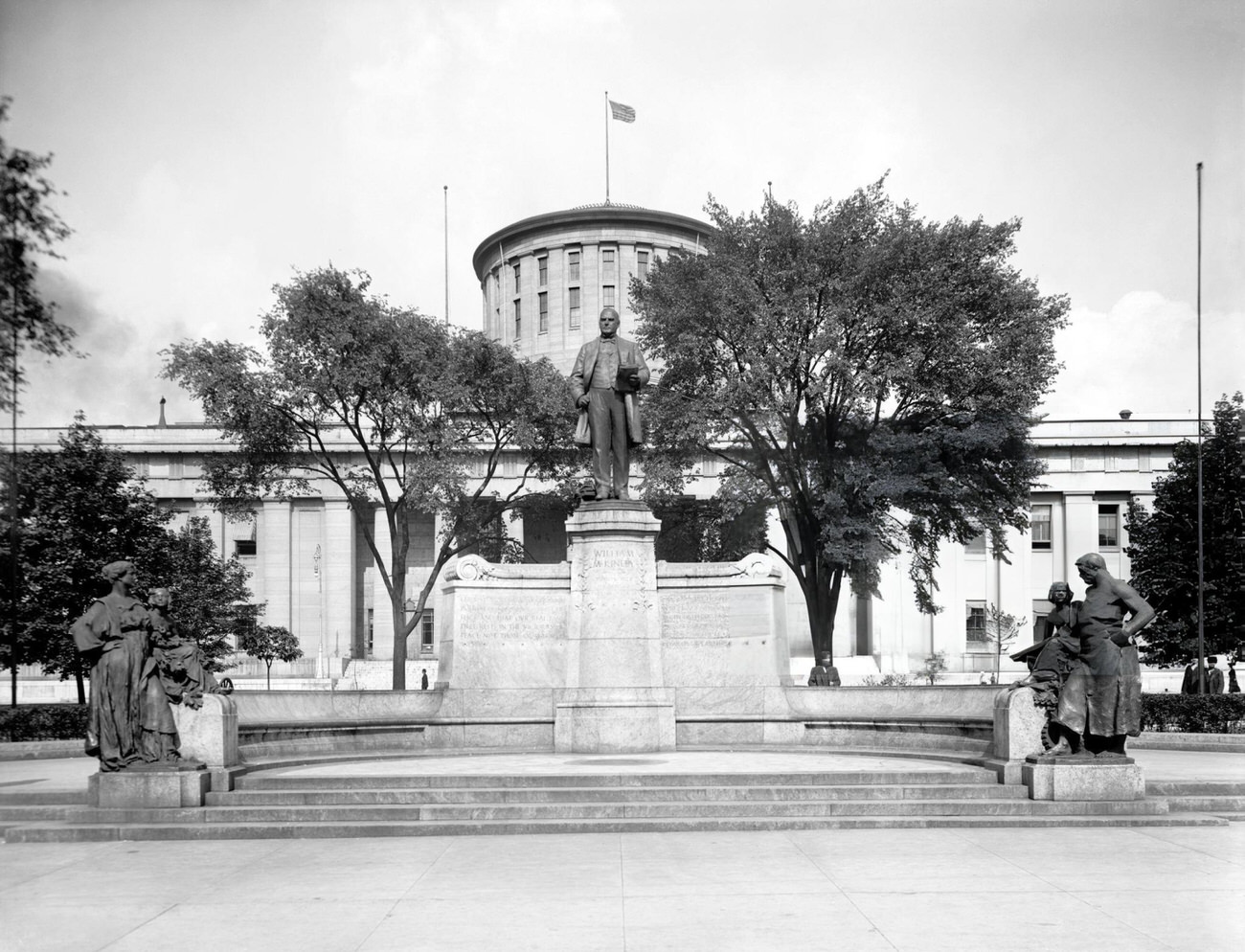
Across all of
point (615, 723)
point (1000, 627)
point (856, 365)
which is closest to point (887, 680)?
point (1000, 627)

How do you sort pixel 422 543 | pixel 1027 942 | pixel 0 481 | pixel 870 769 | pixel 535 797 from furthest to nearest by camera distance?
1. pixel 422 543
2. pixel 870 769
3. pixel 535 797
4. pixel 0 481
5. pixel 1027 942

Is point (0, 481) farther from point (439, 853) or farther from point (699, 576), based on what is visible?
point (699, 576)

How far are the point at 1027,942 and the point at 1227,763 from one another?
11.3 metres

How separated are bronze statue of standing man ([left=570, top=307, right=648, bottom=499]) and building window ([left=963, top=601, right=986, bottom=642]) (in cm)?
→ 5309

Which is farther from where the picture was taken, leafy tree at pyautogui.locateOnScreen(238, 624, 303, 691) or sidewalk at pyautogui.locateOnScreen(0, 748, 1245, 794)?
leafy tree at pyautogui.locateOnScreen(238, 624, 303, 691)

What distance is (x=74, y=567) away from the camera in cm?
2933

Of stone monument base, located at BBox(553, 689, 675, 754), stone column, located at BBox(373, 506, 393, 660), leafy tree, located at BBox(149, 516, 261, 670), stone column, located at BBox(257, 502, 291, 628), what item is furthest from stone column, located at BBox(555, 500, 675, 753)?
stone column, located at BBox(257, 502, 291, 628)

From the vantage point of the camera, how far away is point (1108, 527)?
69250 millimetres

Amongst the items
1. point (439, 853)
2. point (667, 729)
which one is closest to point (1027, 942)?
point (439, 853)

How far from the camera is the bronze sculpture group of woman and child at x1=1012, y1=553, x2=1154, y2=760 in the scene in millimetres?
11406

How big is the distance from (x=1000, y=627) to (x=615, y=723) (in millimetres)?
47113

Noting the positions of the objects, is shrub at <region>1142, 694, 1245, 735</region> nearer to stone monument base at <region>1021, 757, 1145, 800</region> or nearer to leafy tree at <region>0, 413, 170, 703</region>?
stone monument base at <region>1021, 757, 1145, 800</region>

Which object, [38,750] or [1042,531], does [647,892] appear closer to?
[38,750]

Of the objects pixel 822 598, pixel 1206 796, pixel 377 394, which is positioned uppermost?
pixel 377 394
